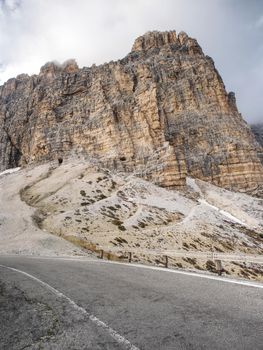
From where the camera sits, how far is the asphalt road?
5009mm

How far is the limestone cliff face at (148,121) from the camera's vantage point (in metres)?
116

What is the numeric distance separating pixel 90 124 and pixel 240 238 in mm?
83682

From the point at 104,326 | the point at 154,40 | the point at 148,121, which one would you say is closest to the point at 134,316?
the point at 104,326

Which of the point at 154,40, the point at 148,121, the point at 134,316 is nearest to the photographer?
the point at 134,316

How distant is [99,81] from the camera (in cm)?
14288

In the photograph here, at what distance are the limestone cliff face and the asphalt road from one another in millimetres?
92012

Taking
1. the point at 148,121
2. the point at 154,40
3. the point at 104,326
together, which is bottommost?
the point at 104,326

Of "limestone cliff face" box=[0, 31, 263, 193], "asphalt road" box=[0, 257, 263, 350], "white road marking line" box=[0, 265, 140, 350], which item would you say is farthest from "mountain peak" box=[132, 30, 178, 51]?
"white road marking line" box=[0, 265, 140, 350]

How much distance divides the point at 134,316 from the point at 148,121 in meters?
120

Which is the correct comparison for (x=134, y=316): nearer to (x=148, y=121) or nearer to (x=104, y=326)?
(x=104, y=326)

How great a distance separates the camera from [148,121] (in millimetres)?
123750

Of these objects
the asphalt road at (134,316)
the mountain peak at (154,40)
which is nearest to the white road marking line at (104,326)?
the asphalt road at (134,316)

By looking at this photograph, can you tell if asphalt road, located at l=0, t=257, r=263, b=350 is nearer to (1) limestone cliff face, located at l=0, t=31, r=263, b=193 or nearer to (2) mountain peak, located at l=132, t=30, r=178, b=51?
(1) limestone cliff face, located at l=0, t=31, r=263, b=193

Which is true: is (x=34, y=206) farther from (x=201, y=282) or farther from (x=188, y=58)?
(x=188, y=58)
